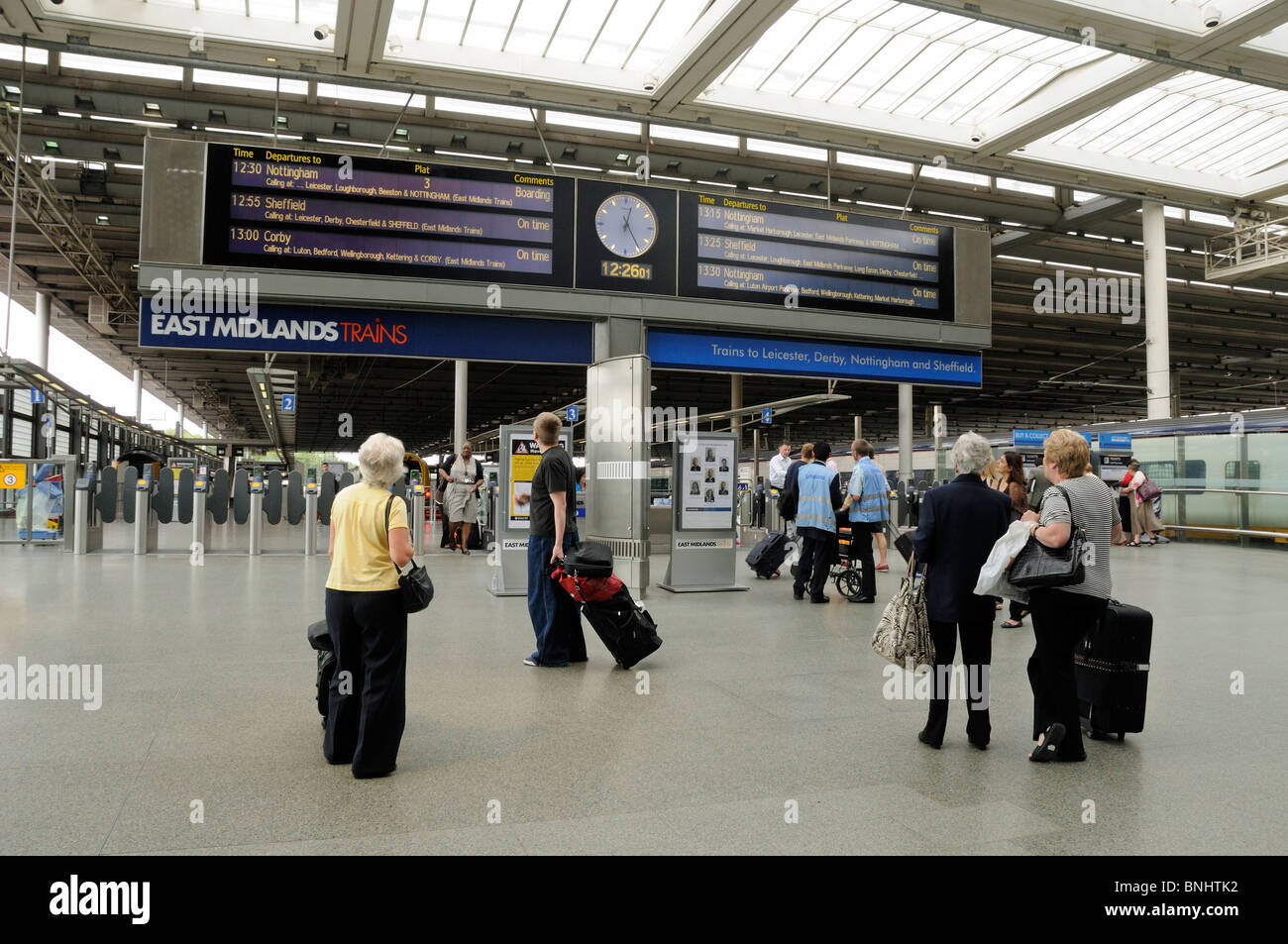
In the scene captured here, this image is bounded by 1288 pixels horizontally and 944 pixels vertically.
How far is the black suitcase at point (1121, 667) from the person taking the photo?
175 inches

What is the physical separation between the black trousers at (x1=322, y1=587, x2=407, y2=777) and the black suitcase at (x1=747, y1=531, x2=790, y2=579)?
8.50 meters

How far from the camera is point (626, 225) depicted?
32.0 feet

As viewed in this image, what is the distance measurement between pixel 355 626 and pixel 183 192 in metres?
6.53

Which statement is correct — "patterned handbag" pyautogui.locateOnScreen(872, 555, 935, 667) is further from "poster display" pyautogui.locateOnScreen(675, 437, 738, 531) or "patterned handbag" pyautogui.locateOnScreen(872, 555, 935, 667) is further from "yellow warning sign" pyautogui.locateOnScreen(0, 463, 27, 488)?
"yellow warning sign" pyautogui.locateOnScreen(0, 463, 27, 488)

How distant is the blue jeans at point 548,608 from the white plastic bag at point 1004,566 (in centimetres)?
295

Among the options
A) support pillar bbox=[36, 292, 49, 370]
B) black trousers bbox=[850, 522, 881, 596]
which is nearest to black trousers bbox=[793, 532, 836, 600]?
black trousers bbox=[850, 522, 881, 596]

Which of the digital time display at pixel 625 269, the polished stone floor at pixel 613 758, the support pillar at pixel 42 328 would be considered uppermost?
the support pillar at pixel 42 328

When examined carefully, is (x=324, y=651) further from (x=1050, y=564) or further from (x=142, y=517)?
(x=142, y=517)

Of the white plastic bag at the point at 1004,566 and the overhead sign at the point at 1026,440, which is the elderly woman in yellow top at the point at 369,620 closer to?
the white plastic bag at the point at 1004,566

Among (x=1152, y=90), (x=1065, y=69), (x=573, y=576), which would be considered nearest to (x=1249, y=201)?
(x=1152, y=90)

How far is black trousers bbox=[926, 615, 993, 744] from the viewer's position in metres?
4.34

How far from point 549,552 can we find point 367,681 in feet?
7.77

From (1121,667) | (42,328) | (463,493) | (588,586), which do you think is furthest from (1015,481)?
(42,328)

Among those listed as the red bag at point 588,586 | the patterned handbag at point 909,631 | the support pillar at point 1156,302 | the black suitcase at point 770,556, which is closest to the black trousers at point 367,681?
the red bag at point 588,586
